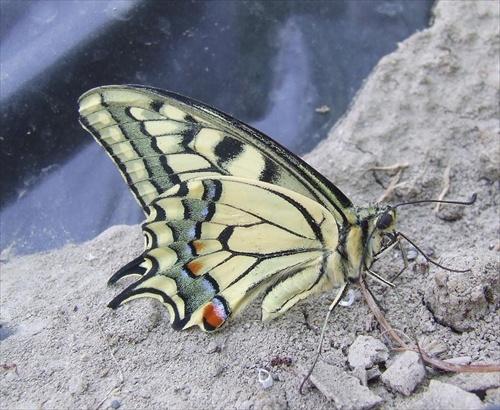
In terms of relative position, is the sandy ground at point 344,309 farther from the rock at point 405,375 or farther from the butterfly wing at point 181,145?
the butterfly wing at point 181,145

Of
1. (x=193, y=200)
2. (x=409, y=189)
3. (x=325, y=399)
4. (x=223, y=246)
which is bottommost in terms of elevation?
(x=409, y=189)

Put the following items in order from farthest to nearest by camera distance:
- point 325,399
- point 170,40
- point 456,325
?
1. point 170,40
2. point 456,325
3. point 325,399

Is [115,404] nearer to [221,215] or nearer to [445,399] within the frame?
[221,215]

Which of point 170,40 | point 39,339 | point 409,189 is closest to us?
point 39,339

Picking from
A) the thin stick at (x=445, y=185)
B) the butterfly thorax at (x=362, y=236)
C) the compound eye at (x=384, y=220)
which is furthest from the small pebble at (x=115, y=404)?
the thin stick at (x=445, y=185)

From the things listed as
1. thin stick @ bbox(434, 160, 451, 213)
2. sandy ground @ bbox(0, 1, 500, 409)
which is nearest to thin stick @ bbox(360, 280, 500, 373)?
sandy ground @ bbox(0, 1, 500, 409)

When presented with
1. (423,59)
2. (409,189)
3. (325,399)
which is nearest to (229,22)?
(423,59)

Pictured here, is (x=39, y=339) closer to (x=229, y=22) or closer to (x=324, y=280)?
(x=324, y=280)

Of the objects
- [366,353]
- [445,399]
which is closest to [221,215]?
[366,353]
